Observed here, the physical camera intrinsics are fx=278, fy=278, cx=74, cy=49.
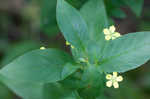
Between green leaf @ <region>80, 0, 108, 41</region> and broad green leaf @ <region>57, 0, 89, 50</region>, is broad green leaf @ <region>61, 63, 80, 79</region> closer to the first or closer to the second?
broad green leaf @ <region>57, 0, 89, 50</region>

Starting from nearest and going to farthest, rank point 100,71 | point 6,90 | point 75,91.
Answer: point 100,71 < point 75,91 < point 6,90

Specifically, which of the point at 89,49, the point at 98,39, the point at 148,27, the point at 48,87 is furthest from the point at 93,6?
the point at 148,27

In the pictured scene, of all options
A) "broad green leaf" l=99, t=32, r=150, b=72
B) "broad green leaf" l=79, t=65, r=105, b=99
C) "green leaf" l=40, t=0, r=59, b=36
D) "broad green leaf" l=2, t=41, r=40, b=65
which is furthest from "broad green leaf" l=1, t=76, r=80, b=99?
"broad green leaf" l=2, t=41, r=40, b=65

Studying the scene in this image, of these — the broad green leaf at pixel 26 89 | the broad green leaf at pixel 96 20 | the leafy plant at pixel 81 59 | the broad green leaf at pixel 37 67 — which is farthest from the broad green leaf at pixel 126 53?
the broad green leaf at pixel 26 89

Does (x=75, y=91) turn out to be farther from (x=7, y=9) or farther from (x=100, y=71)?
(x=7, y=9)

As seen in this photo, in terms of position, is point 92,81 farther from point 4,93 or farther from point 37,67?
point 4,93

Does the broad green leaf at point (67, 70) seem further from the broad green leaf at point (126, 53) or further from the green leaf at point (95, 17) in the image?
the green leaf at point (95, 17)
